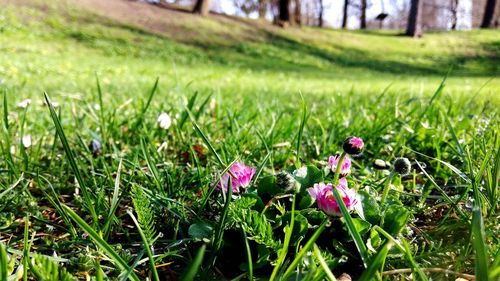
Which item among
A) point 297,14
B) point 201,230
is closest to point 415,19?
point 297,14

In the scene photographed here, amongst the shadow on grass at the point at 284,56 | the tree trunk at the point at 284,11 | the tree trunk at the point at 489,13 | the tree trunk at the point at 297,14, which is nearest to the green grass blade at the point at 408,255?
Answer: the shadow on grass at the point at 284,56

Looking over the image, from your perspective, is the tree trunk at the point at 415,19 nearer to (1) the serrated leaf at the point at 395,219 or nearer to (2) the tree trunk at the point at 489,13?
(2) the tree trunk at the point at 489,13

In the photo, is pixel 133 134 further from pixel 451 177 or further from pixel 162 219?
pixel 451 177

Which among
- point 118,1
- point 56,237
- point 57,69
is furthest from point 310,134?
point 118,1

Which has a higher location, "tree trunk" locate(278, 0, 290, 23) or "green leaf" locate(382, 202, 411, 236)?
"tree trunk" locate(278, 0, 290, 23)

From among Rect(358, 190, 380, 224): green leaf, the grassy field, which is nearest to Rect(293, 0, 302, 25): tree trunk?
the grassy field

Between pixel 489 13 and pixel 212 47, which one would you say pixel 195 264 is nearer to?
pixel 212 47

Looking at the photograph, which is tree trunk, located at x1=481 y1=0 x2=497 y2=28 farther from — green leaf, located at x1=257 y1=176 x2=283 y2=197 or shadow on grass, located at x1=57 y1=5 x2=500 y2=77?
green leaf, located at x1=257 y1=176 x2=283 y2=197
